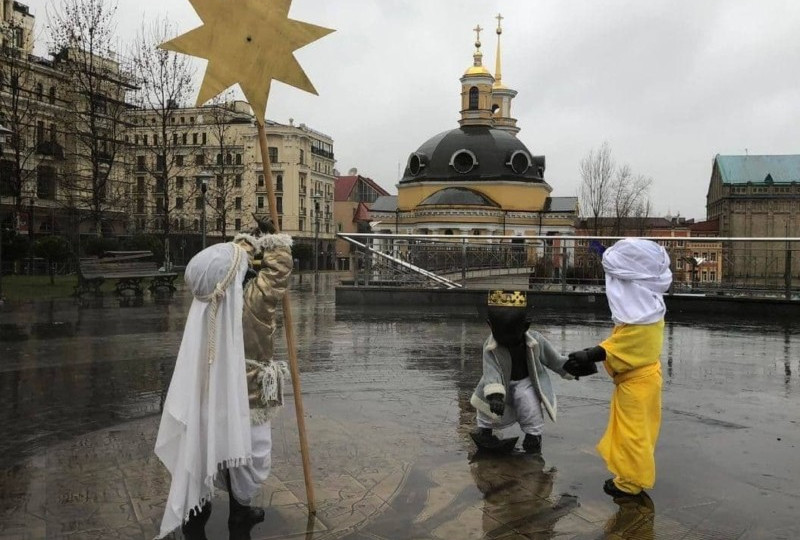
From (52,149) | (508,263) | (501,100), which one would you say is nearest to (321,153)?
(501,100)

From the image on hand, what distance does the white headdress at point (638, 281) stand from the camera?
14.3 ft

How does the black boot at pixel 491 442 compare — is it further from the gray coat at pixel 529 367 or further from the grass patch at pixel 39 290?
the grass patch at pixel 39 290

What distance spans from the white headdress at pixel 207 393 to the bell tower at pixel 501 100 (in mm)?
74707

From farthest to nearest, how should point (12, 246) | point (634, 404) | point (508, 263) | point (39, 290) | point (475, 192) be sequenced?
point (475, 192), point (12, 246), point (39, 290), point (508, 263), point (634, 404)

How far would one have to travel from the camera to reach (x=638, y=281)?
4.41 m

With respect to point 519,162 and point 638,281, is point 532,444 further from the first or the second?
point 519,162

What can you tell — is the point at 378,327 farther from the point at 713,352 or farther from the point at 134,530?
the point at 134,530

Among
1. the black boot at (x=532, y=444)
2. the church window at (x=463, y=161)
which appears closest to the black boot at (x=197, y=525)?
the black boot at (x=532, y=444)

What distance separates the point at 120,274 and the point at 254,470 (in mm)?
17800

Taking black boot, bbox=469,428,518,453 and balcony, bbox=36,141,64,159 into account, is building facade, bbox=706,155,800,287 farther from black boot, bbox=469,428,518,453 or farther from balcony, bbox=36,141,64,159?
black boot, bbox=469,428,518,453

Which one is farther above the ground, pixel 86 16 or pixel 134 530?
pixel 86 16

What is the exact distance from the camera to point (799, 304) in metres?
14.4

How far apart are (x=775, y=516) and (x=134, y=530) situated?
3.63 meters

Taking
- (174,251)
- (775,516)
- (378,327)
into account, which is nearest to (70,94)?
(174,251)
